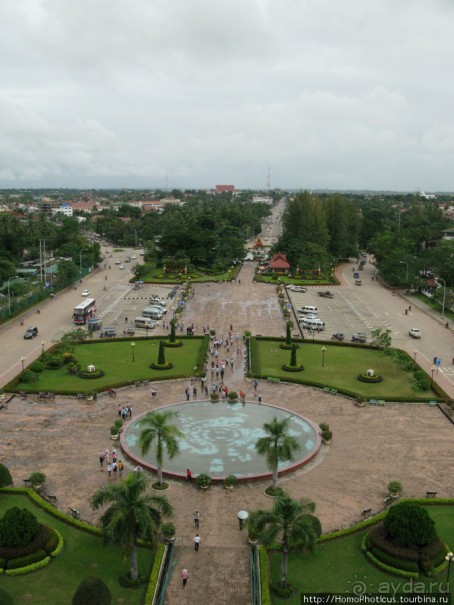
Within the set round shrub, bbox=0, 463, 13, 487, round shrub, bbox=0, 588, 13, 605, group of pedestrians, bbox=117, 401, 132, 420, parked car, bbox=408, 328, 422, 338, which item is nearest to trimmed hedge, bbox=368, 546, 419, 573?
round shrub, bbox=0, 588, 13, 605

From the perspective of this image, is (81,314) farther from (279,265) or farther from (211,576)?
(279,265)

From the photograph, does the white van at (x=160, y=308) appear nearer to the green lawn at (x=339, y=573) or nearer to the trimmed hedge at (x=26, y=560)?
the trimmed hedge at (x=26, y=560)

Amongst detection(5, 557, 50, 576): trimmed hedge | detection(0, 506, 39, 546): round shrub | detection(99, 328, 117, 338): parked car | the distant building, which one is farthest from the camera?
the distant building

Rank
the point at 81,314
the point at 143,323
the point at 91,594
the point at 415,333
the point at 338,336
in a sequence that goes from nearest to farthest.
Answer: the point at 91,594 < the point at 338,336 < the point at 415,333 < the point at 143,323 < the point at 81,314

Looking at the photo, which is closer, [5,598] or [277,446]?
[5,598]

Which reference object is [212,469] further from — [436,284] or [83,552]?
[436,284]

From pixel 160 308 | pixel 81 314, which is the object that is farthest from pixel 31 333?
pixel 160 308

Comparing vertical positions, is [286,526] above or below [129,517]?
below

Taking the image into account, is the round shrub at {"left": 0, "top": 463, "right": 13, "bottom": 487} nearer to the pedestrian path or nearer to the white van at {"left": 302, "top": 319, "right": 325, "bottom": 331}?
the pedestrian path
